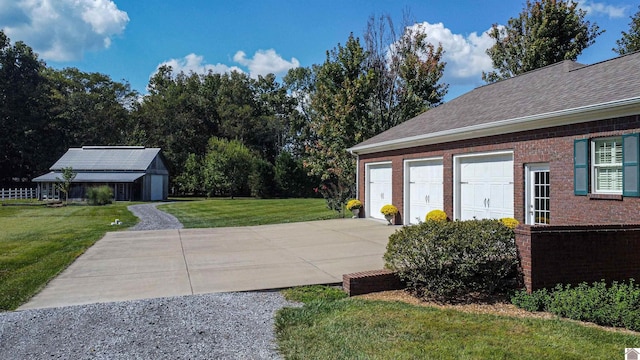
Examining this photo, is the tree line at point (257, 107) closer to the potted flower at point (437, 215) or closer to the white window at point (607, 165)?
the potted flower at point (437, 215)

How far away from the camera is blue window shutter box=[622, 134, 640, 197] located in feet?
26.1

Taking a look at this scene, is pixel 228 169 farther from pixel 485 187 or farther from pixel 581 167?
pixel 581 167

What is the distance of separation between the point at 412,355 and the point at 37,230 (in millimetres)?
16912

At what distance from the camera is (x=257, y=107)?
6084 centimetres

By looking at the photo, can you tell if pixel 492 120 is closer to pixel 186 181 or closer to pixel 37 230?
pixel 37 230

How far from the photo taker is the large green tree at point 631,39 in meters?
25.6

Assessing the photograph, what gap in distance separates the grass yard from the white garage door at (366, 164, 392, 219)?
455 inches

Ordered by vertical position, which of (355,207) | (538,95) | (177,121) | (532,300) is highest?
(177,121)

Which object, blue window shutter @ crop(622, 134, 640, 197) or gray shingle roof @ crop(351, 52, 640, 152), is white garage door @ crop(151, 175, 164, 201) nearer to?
gray shingle roof @ crop(351, 52, 640, 152)

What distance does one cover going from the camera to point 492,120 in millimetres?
11812

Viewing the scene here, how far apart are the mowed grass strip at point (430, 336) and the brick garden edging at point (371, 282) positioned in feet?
2.97

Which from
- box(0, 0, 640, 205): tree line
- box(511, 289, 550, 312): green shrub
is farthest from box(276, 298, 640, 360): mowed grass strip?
box(0, 0, 640, 205): tree line

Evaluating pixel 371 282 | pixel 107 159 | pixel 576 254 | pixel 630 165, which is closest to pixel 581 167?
pixel 630 165

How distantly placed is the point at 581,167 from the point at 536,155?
4.53 ft
